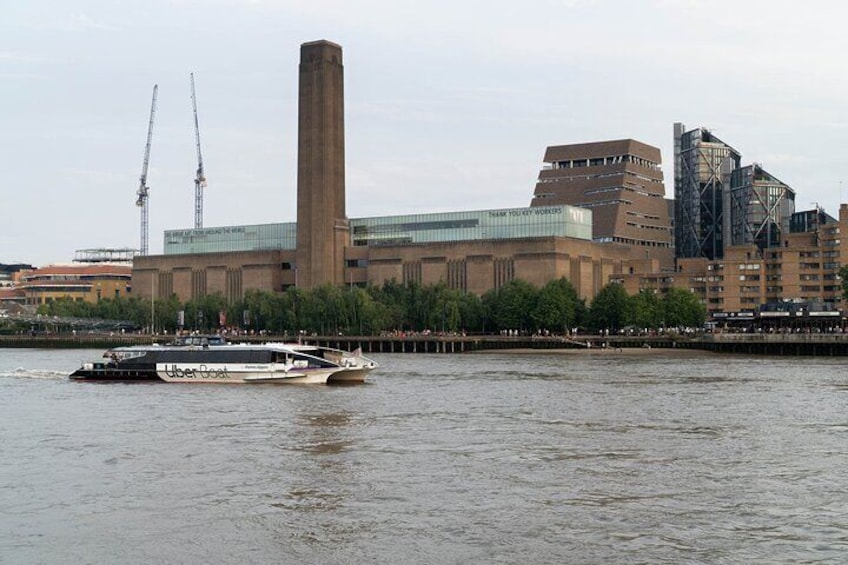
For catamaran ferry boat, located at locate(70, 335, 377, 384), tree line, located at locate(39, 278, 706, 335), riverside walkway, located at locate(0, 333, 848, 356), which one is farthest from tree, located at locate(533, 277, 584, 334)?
catamaran ferry boat, located at locate(70, 335, 377, 384)

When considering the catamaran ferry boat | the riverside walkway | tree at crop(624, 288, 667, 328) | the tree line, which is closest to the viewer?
the catamaran ferry boat

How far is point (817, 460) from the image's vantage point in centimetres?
4278

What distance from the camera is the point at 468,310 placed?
181m

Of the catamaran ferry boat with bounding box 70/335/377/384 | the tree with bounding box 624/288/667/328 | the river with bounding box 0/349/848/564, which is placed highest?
the tree with bounding box 624/288/667/328

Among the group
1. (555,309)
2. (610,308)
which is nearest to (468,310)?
(555,309)

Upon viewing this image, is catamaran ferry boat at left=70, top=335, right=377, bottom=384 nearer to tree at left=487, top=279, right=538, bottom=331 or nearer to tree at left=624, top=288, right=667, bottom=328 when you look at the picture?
tree at left=487, top=279, right=538, bottom=331

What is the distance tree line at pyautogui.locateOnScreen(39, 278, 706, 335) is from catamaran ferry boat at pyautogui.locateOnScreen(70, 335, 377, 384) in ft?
257

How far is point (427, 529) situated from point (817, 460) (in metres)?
18.5

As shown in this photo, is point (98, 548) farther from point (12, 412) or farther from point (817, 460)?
point (12, 412)

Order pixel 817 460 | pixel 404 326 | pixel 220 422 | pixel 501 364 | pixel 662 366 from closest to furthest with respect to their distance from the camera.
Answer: pixel 817 460 < pixel 220 422 < pixel 662 366 < pixel 501 364 < pixel 404 326

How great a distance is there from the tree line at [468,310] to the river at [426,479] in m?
99.3

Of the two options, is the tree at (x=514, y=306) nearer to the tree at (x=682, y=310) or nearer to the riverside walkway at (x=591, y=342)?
the riverside walkway at (x=591, y=342)

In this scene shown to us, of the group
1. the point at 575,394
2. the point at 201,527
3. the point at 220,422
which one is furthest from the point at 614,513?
the point at 575,394

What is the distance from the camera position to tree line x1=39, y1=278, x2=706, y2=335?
172 m
